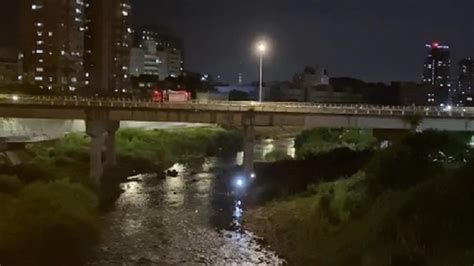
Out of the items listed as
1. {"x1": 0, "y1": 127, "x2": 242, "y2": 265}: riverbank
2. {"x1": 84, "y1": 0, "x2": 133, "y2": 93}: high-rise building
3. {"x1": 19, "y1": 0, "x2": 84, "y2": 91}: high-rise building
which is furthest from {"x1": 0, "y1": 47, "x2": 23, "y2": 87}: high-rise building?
{"x1": 0, "y1": 127, "x2": 242, "y2": 265}: riverbank

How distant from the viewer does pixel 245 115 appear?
59.4 m

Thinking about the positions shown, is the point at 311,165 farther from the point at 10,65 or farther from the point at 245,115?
the point at 10,65

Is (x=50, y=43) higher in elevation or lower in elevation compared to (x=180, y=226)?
higher

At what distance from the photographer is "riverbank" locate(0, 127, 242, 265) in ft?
113

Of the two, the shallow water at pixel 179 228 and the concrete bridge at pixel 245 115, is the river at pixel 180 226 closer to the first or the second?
the shallow water at pixel 179 228

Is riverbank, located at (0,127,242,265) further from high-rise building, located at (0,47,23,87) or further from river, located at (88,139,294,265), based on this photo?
high-rise building, located at (0,47,23,87)

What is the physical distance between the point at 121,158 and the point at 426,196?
1962 inches

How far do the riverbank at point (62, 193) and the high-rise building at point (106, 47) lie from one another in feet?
268

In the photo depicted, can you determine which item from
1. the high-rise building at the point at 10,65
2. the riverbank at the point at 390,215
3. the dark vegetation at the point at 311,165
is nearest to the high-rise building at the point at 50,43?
the high-rise building at the point at 10,65

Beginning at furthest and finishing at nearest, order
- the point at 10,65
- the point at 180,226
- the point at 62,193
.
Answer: the point at 10,65 → the point at 62,193 → the point at 180,226

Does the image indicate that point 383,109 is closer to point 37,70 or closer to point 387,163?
point 387,163

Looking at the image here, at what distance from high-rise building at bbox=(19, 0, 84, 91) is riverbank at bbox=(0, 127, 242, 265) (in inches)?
3141

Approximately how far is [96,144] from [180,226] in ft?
→ 73.4

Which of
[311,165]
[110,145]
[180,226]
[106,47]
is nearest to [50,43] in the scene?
[106,47]
